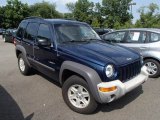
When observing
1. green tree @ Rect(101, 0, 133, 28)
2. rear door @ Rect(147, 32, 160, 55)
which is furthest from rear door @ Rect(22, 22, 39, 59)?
green tree @ Rect(101, 0, 133, 28)

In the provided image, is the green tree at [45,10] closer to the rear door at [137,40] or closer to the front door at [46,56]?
the rear door at [137,40]

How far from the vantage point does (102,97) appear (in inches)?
169

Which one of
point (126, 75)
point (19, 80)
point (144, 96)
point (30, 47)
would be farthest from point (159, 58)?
point (19, 80)

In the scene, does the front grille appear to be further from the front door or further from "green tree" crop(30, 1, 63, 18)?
"green tree" crop(30, 1, 63, 18)

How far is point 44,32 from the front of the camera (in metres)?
5.95

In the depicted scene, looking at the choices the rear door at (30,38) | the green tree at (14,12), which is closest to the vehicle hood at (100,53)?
the rear door at (30,38)

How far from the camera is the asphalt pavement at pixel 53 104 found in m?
4.65

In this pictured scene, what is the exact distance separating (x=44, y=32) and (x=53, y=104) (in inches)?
73.3

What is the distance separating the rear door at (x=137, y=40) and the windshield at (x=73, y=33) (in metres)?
1.83

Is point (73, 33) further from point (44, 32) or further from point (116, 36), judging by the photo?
point (116, 36)

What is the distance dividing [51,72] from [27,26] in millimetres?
2187

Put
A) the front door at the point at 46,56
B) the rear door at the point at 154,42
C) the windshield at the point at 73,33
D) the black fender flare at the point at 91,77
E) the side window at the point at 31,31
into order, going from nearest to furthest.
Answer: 1. the black fender flare at the point at 91,77
2. the front door at the point at 46,56
3. the windshield at the point at 73,33
4. the side window at the point at 31,31
5. the rear door at the point at 154,42

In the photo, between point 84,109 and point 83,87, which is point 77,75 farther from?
Result: point 84,109

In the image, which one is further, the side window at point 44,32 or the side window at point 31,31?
the side window at point 31,31
